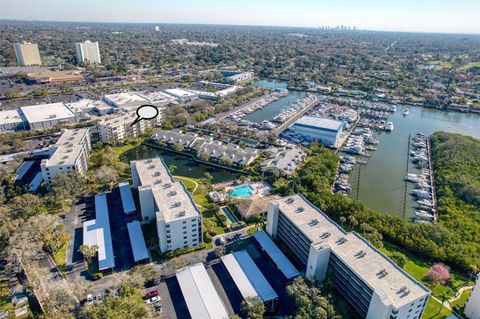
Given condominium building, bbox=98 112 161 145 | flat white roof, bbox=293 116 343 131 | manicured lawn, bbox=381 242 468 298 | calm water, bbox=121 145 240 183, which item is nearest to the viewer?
manicured lawn, bbox=381 242 468 298

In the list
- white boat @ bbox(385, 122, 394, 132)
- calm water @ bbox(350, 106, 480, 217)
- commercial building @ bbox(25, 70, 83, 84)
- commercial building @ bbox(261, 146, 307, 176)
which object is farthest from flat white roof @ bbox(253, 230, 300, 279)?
commercial building @ bbox(25, 70, 83, 84)

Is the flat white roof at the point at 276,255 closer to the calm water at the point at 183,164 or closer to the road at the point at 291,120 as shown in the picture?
the calm water at the point at 183,164

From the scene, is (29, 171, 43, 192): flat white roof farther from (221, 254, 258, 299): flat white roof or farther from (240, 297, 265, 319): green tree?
(240, 297, 265, 319): green tree

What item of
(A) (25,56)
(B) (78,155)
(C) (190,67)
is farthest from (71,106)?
(A) (25,56)

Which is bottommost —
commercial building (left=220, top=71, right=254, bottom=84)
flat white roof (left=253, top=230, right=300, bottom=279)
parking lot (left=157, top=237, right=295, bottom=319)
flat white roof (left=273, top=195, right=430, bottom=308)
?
parking lot (left=157, top=237, right=295, bottom=319)

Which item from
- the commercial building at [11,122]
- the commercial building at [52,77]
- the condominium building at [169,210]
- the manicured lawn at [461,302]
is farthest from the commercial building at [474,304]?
the commercial building at [52,77]
